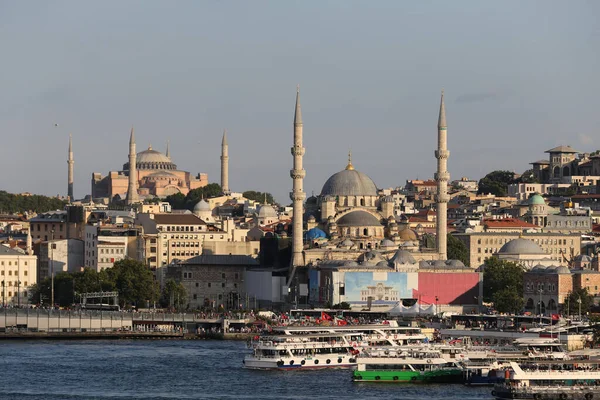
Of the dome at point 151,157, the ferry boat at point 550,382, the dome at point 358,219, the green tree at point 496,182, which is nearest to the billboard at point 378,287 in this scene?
the dome at point 358,219

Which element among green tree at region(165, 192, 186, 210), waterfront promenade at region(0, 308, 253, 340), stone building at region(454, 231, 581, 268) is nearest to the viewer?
waterfront promenade at region(0, 308, 253, 340)

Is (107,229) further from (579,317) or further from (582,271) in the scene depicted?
(579,317)

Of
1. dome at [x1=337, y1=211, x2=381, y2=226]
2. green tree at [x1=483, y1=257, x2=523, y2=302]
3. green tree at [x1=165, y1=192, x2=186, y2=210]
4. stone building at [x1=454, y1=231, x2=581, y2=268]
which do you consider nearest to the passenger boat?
green tree at [x1=483, y1=257, x2=523, y2=302]

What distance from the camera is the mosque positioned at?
15838 centimetres

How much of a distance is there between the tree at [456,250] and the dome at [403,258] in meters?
9.13

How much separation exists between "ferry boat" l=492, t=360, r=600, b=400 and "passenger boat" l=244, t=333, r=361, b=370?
416 inches

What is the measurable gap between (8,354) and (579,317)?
23546mm

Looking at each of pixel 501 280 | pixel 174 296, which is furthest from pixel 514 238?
pixel 174 296

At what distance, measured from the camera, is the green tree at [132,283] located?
96562mm

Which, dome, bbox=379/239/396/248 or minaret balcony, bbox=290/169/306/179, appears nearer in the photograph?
minaret balcony, bbox=290/169/306/179

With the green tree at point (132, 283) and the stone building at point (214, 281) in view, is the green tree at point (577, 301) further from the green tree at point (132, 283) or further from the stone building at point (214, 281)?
the green tree at point (132, 283)

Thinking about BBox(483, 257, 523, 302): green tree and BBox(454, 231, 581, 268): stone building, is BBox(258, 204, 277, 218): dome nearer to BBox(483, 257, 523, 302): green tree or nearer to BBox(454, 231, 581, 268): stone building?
BBox(454, 231, 581, 268): stone building

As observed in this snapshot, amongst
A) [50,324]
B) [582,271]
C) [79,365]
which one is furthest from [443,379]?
[582,271]

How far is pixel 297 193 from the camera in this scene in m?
98.3
